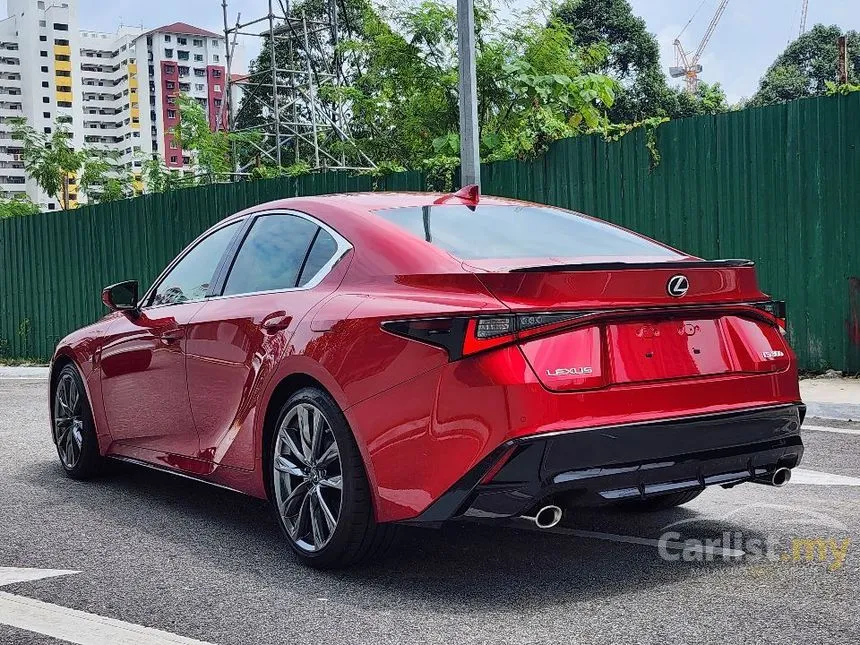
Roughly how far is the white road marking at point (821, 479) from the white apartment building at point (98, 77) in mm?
155171

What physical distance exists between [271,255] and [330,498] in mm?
1288

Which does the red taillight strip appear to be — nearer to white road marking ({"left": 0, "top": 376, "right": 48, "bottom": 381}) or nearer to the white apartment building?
white road marking ({"left": 0, "top": 376, "right": 48, "bottom": 381})

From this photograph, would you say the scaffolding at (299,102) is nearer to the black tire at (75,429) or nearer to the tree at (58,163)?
the tree at (58,163)

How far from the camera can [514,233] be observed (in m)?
4.91

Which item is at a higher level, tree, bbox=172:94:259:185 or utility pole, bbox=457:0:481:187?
tree, bbox=172:94:259:185

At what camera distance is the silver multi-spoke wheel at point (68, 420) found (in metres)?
6.88

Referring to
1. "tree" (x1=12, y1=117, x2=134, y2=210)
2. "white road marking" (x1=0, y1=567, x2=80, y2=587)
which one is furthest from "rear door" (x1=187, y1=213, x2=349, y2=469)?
"tree" (x1=12, y1=117, x2=134, y2=210)

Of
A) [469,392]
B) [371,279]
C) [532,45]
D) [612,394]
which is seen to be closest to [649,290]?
[612,394]

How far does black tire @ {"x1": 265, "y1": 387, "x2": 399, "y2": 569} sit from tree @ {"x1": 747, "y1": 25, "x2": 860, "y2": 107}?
6936cm

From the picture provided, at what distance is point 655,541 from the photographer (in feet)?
16.3

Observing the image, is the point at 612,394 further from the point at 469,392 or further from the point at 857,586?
the point at 857,586

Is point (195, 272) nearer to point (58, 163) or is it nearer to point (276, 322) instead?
point (276, 322)

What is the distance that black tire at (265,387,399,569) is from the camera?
14.3 feet

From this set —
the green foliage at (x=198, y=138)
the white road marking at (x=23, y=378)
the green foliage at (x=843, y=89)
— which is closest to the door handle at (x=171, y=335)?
the green foliage at (x=843, y=89)
